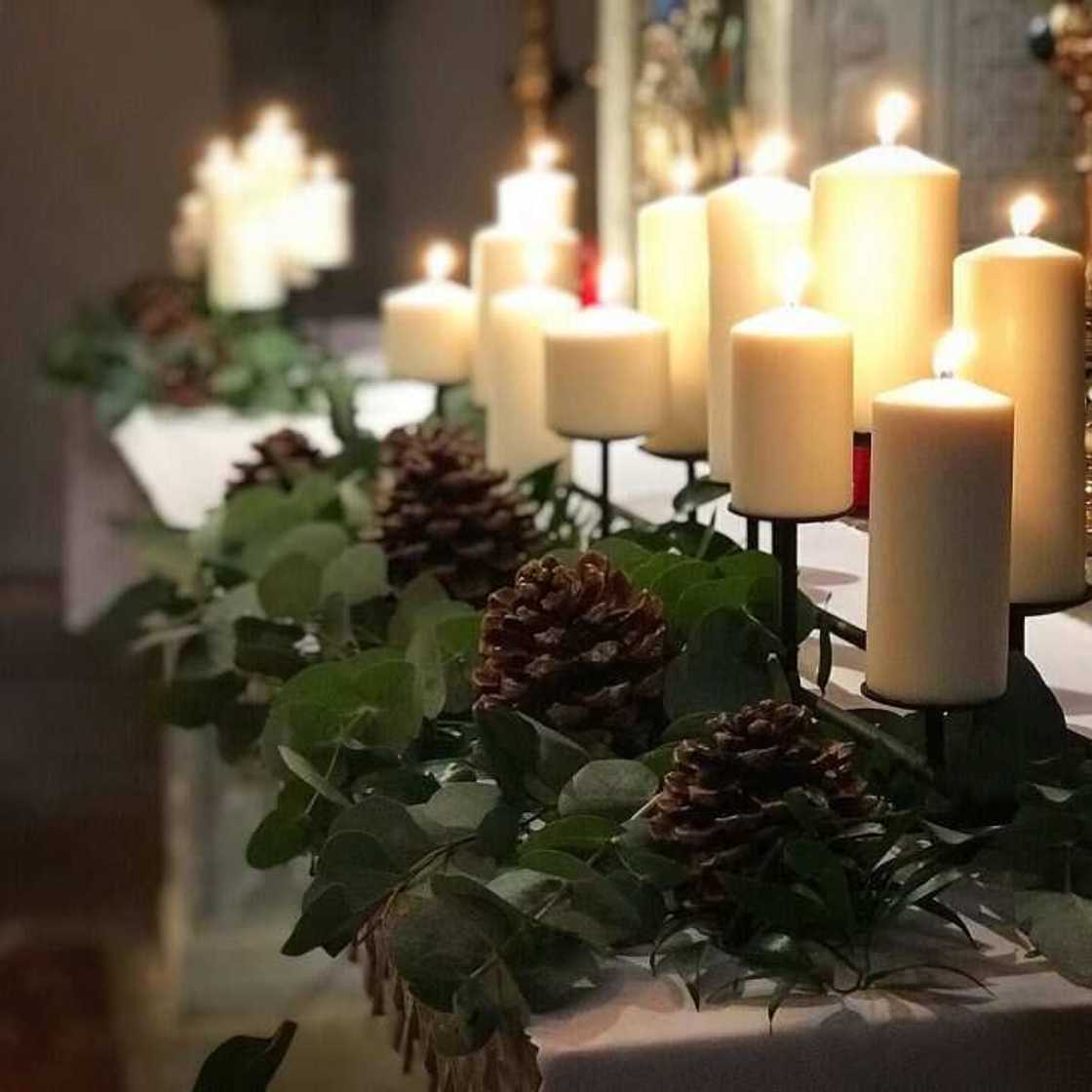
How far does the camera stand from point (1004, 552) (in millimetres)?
765

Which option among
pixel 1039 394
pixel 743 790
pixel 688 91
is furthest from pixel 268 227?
pixel 743 790

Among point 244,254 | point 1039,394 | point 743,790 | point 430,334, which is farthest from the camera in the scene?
point 244,254

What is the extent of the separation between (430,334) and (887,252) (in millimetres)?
623

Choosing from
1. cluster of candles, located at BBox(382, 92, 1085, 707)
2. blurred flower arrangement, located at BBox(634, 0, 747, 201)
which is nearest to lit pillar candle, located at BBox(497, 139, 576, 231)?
cluster of candles, located at BBox(382, 92, 1085, 707)

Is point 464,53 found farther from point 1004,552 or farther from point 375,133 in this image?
point 1004,552

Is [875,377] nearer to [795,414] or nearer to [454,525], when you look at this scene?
[795,414]

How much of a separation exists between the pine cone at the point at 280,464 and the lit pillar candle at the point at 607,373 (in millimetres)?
324

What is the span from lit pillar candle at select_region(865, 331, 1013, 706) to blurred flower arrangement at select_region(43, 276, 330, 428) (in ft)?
5.33

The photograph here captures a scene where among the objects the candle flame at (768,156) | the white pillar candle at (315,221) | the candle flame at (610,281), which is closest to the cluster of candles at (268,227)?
the white pillar candle at (315,221)

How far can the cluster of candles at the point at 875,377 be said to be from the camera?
2.49 ft

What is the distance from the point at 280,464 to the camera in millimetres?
1425

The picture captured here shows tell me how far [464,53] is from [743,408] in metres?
3.50

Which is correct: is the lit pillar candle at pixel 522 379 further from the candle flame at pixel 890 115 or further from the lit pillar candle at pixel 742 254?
the candle flame at pixel 890 115

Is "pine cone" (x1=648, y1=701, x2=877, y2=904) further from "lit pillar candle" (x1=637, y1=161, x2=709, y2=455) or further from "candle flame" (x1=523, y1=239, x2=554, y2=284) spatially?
"candle flame" (x1=523, y1=239, x2=554, y2=284)
